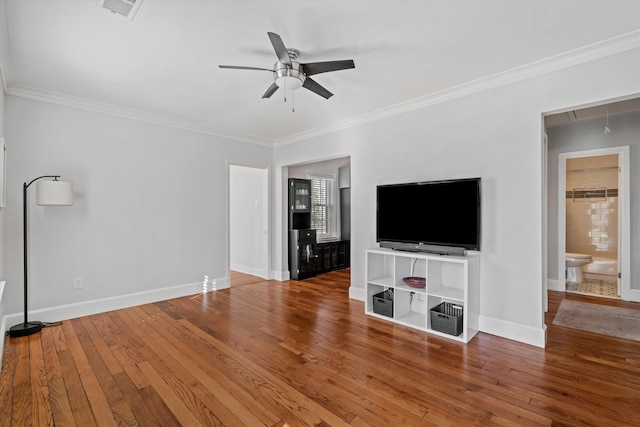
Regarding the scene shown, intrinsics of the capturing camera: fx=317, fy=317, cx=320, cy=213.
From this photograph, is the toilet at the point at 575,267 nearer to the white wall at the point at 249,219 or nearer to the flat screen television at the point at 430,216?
the flat screen television at the point at 430,216

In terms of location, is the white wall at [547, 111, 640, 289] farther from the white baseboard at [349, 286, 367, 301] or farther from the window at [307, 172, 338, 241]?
the window at [307, 172, 338, 241]

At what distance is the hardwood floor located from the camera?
199 centimetres

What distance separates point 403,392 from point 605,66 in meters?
3.10

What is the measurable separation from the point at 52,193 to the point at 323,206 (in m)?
4.86

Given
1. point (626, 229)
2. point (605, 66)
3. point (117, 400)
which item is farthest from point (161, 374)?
point (626, 229)

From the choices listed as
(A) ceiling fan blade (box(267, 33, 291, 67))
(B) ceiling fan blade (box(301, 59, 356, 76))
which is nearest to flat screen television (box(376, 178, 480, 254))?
(B) ceiling fan blade (box(301, 59, 356, 76))

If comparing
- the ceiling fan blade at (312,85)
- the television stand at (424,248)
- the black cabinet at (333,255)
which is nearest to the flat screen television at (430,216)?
the television stand at (424,248)

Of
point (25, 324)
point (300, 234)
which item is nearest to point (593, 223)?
point (300, 234)

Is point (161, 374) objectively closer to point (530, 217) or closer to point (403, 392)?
point (403, 392)

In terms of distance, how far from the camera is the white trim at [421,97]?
2.61 metres

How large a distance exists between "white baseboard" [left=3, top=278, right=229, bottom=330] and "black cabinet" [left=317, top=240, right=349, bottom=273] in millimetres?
2428

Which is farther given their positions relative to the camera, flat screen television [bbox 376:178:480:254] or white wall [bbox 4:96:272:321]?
white wall [bbox 4:96:272:321]

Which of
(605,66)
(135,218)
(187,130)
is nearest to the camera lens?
(605,66)

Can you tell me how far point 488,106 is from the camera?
331 cm
